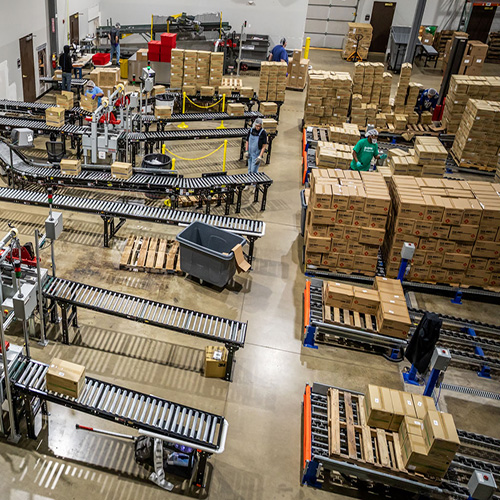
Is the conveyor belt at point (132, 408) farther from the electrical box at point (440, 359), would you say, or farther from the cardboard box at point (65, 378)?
the electrical box at point (440, 359)

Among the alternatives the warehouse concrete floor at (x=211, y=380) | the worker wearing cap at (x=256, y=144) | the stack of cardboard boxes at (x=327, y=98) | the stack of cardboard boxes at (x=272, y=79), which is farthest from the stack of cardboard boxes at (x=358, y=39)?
the warehouse concrete floor at (x=211, y=380)

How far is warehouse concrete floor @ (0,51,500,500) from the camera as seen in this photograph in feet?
20.1

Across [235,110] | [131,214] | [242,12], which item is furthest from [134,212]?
[242,12]

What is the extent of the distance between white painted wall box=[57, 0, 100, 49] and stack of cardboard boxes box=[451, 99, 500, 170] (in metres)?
13.8

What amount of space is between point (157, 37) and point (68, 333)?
18430mm

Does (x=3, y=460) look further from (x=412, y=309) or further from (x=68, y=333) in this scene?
(x=412, y=309)

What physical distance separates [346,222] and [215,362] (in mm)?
3757

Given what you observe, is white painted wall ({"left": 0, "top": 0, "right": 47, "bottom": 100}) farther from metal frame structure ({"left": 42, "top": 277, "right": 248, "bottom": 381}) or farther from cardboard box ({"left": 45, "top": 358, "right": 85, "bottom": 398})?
cardboard box ({"left": 45, "top": 358, "right": 85, "bottom": 398})

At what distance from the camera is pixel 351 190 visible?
9570 millimetres

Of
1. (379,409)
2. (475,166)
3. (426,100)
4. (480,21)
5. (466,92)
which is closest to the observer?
(379,409)

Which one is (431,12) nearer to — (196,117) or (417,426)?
(196,117)

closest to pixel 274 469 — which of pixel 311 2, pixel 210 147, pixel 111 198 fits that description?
Answer: pixel 111 198

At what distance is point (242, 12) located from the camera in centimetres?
2359

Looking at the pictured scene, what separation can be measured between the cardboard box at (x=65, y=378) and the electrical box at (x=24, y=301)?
2.36ft
